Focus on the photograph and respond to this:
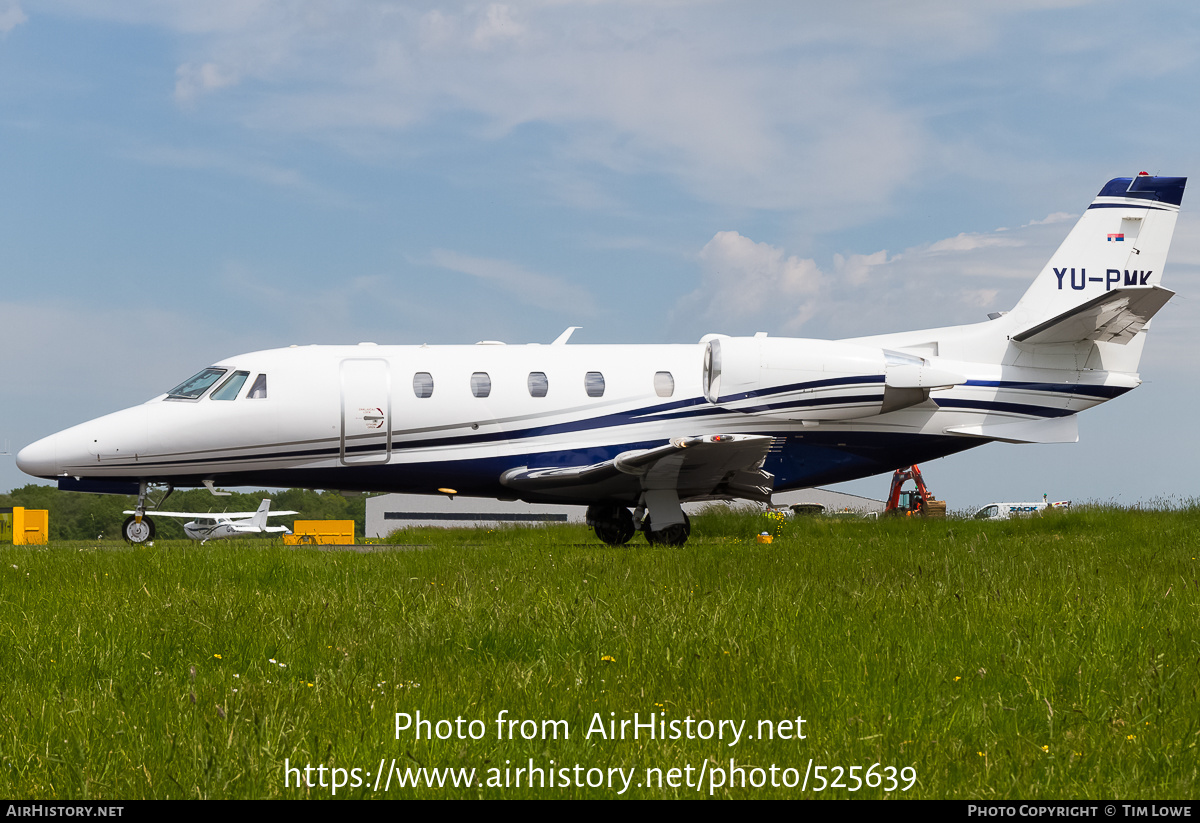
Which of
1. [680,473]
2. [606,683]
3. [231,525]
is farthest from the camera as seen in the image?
[231,525]

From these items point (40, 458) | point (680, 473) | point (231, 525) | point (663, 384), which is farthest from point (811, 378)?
point (231, 525)

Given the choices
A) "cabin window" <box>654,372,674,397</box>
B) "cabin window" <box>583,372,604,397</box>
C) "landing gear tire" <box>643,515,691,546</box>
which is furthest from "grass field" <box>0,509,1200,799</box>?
"cabin window" <box>654,372,674,397</box>

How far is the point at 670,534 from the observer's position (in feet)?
51.1

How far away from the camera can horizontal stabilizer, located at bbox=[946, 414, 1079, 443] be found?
16875 mm

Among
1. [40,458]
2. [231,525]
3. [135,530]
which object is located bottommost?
[231,525]

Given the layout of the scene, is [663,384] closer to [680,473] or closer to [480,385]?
[680,473]

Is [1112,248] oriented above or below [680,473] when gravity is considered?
above

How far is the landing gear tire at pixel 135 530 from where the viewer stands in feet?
52.0

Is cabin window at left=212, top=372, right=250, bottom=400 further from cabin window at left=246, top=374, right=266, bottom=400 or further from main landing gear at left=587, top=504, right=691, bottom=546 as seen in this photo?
main landing gear at left=587, top=504, right=691, bottom=546

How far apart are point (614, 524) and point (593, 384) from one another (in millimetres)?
2746

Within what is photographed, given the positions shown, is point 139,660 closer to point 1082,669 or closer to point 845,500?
point 1082,669

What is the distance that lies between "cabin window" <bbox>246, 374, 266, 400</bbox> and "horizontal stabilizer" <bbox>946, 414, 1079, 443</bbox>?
11.7 metres

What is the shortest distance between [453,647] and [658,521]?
10.4 m
